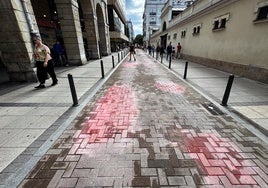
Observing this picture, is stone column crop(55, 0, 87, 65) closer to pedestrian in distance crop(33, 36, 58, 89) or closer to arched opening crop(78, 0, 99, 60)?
arched opening crop(78, 0, 99, 60)

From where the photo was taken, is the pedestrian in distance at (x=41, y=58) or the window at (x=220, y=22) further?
the window at (x=220, y=22)

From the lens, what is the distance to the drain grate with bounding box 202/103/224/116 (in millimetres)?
4161

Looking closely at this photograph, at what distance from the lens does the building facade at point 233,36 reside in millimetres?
7121

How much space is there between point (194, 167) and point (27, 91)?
637cm

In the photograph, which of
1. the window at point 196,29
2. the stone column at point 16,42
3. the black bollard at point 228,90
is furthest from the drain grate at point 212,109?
the window at point 196,29

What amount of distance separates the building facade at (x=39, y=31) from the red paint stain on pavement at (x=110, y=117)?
14.9 feet

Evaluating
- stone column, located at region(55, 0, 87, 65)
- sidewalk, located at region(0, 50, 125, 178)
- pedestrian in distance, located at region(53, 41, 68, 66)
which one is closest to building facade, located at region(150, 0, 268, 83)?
sidewalk, located at region(0, 50, 125, 178)

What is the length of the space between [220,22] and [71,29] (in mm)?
10980

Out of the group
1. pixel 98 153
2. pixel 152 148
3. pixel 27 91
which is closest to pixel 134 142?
pixel 152 148

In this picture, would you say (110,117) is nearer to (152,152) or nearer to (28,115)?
(152,152)

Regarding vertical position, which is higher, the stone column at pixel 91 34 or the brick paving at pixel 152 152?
the stone column at pixel 91 34

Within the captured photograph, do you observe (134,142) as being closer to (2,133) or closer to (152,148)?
(152,148)

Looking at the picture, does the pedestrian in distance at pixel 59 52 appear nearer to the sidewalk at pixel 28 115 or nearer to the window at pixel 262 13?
the sidewalk at pixel 28 115

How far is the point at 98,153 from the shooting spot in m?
2.63
